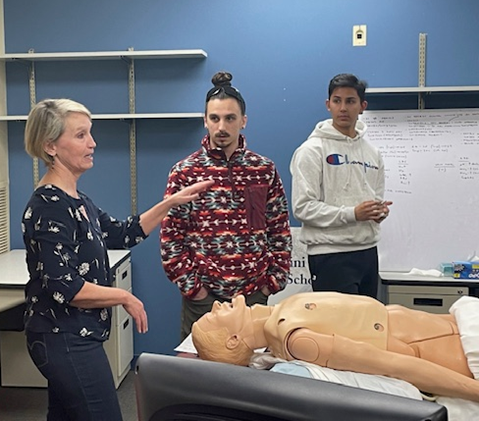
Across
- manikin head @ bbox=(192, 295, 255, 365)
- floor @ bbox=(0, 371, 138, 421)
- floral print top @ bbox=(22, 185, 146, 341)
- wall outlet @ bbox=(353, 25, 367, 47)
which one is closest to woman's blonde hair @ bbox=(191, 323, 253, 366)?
manikin head @ bbox=(192, 295, 255, 365)

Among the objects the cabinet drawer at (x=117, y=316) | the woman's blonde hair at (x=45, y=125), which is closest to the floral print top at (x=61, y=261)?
the woman's blonde hair at (x=45, y=125)

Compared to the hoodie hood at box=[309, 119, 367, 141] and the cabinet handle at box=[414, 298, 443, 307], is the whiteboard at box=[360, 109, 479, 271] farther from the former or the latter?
Answer: the hoodie hood at box=[309, 119, 367, 141]

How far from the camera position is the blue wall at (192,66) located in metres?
3.42

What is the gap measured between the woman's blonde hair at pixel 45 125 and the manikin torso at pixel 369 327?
2.87 feet

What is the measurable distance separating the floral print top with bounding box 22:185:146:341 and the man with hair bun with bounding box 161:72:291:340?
1.34ft

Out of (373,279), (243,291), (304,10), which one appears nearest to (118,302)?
(243,291)

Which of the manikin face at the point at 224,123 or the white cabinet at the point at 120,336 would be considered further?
the white cabinet at the point at 120,336

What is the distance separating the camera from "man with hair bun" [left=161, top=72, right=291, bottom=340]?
2.10 m

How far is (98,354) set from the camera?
67.1 inches

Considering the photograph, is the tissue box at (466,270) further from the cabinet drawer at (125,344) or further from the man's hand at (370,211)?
the cabinet drawer at (125,344)

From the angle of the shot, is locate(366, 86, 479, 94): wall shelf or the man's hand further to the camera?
locate(366, 86, 479, 94): wall shelf

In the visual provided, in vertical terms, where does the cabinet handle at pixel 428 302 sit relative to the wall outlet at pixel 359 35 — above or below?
below

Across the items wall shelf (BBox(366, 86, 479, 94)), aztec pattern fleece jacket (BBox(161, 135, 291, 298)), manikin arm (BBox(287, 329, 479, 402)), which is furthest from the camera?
wall shelf (BBox(366, 86, 479, 94))

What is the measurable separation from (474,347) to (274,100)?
2579mm
